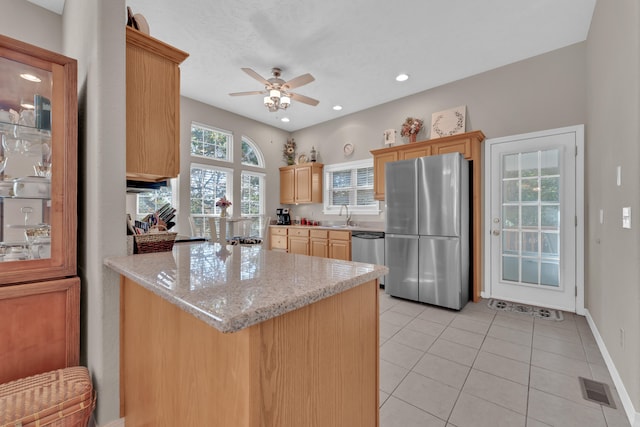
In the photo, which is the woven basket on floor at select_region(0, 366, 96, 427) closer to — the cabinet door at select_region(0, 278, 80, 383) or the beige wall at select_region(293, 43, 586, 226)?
the cabinet door at select_region(0, 278, 80, 383)

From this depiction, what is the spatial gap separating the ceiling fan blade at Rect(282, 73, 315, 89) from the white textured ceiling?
408 mm

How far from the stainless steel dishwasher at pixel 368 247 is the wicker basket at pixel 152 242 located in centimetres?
312

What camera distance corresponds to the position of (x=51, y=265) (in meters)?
1.44

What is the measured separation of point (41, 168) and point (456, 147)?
413 centimetres

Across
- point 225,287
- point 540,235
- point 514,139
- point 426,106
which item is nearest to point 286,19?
point 426,106

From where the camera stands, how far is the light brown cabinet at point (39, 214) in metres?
1.36

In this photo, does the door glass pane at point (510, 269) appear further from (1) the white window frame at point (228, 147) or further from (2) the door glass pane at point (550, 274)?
(1) the white window frame at point (228, 147)

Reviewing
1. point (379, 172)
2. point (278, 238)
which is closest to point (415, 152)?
point (379, 172)

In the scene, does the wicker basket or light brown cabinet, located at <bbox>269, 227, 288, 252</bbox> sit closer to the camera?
the wicker basket

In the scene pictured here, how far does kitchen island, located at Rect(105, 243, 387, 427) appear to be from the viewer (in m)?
0.69

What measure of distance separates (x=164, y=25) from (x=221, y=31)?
56 centimetres

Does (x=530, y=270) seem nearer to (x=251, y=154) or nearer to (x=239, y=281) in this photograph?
(x=239, y=281)

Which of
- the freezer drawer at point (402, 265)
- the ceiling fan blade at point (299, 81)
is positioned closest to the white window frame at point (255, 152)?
the ceiling fan blade at point (299, 81)

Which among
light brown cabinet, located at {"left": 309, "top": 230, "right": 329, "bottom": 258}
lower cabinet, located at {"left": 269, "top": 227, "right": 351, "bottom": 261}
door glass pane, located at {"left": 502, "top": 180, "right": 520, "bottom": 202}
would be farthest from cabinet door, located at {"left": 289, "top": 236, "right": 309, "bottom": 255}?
door glass pane, located at {"left": 502, "top": 180, "right": 520, "bottom": 202}
